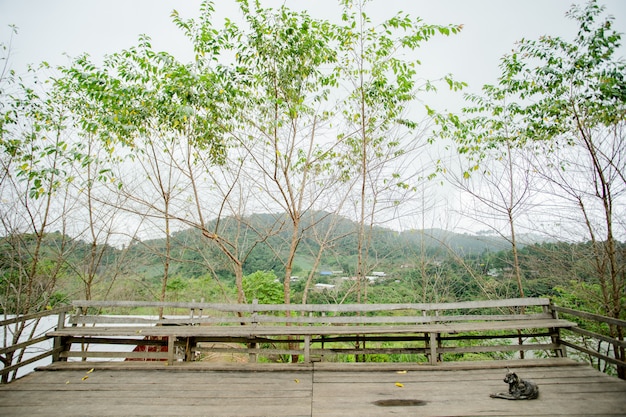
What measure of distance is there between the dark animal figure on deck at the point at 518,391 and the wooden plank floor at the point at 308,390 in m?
0.07

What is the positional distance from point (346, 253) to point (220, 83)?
4.85 meters

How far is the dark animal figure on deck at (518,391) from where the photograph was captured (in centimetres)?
324

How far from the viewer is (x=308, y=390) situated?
11.8ft

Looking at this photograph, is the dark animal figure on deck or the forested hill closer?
the dark animal figure on deck

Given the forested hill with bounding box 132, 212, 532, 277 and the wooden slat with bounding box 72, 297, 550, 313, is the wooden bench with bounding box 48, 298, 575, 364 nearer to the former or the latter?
the wooden slat with bounding box 72, 297, 550, 313

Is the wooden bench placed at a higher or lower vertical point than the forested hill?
lower

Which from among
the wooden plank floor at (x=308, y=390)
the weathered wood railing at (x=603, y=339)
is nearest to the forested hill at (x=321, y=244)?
the weathered wood railing at (x=603, y=339)

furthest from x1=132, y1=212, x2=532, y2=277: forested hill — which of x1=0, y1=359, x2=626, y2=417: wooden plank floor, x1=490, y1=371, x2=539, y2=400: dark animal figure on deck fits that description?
x1=490, y1=371, x2=539, y2=400: dark animal figure on deck

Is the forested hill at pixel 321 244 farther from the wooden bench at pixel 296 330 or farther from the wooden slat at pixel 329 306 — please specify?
the wooden bench at pixel 296 330

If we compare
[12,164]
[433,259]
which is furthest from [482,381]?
[12,164]

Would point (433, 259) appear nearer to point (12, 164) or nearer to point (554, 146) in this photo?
point (554, 146)

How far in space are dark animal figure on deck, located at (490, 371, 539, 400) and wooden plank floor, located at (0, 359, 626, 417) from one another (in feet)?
0.23

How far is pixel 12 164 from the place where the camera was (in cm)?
617

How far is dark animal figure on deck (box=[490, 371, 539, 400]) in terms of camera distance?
10.6 feet
